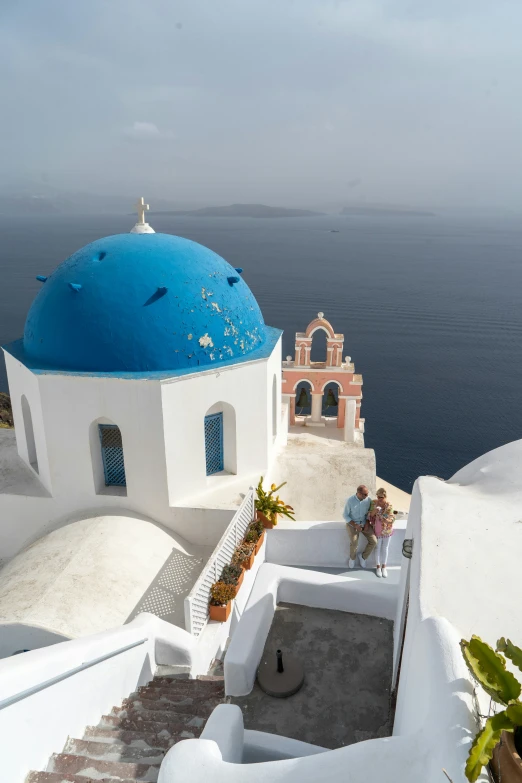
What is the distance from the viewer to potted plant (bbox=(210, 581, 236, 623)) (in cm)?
846

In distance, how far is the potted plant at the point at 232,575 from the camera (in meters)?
8.72

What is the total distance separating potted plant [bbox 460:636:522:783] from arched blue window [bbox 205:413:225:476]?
804cm

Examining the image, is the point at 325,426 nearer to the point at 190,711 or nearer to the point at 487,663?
the point at 190,711

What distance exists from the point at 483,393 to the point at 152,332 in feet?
125

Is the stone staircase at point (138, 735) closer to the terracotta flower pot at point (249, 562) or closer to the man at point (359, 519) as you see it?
the terracotta flower pot at point (249, 562)

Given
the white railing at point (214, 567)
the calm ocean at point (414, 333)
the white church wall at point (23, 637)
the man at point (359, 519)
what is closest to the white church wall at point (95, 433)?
the white railing at point (214, 567)

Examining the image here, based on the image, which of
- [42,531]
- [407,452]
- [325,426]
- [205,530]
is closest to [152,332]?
[205,530]

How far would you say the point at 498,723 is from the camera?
2.63 m

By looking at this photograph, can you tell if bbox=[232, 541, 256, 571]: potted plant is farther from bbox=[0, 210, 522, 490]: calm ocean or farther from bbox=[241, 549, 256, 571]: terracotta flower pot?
bbox=[0, 210, 522, 490]: calm ocean

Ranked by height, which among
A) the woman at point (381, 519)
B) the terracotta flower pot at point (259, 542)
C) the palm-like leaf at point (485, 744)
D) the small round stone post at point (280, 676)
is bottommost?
the terracotta flower pot at point (259, 542)

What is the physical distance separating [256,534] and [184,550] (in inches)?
57.9

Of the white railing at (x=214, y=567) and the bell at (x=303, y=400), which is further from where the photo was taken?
the bell at (x=303, y=400)

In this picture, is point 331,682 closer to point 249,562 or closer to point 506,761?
point 249,562

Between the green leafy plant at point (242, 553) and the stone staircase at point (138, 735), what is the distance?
2.15 metres
